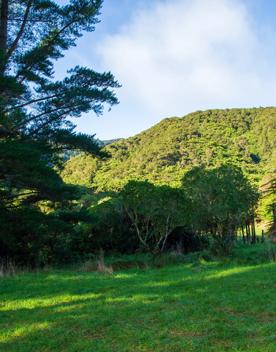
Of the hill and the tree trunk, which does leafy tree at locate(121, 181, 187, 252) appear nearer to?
the tree trunk

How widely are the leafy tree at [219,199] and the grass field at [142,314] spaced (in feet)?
31.3

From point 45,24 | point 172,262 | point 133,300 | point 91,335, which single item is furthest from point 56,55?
point 91,335

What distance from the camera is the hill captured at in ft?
300

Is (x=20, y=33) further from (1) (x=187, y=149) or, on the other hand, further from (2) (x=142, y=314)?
(1) (x=187, y=149)

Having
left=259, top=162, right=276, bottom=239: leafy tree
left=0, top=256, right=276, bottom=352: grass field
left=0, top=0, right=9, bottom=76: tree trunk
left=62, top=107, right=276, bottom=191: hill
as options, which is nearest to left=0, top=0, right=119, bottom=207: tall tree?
left=0, top=0, right=9, bottom=76: tree trunk

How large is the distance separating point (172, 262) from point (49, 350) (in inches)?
537

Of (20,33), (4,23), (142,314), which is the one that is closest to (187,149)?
(20,33)

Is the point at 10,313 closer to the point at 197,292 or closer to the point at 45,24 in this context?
the point at 197,292

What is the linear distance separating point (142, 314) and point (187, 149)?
10643 cm

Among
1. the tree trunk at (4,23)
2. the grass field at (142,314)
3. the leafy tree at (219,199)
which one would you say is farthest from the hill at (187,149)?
the grass field at (142,314)

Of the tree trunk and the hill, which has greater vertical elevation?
the hill

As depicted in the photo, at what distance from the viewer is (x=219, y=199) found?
69.7ft

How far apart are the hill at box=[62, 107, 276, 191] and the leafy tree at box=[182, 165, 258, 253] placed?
179 feet

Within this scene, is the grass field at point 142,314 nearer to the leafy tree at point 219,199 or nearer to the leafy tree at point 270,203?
the leafy tree at point 219,199
